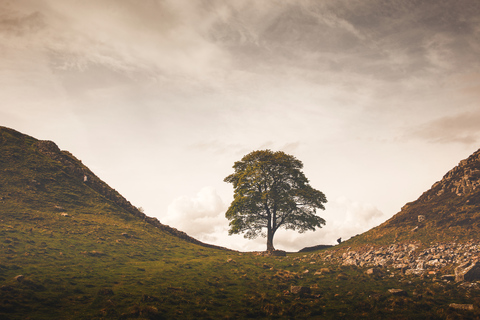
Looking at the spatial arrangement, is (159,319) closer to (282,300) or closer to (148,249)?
(282,300)

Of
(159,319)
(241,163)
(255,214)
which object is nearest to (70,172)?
(241,163)

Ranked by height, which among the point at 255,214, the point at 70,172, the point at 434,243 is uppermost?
the point at 70,172

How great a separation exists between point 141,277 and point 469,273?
28.8 meters

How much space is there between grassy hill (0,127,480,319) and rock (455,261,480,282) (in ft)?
4.03

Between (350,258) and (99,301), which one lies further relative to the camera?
(350,258)

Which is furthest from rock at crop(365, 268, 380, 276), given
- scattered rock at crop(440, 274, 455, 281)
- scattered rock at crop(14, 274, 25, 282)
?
scattered rock at crop(14, 274, 25, 282)

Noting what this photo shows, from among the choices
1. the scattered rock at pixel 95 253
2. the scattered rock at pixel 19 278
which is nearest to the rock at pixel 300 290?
the scattered rock at pixel 19 278

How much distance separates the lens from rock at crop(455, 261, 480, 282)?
77.5 ft

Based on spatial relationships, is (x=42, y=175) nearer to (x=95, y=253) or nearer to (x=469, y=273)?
(x=95, y=253)

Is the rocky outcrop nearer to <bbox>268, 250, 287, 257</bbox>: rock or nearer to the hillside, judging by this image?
<bbox>268, 250, 287, 257</bbox>: rock

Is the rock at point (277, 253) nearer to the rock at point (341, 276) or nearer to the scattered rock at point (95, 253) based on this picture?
the rock at point (341, 276)

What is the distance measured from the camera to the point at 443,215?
34875mm

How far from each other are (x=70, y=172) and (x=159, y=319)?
51.4 metres

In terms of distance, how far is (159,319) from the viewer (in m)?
17.8
